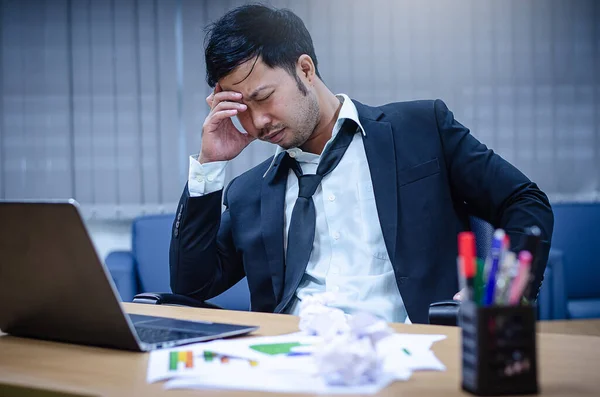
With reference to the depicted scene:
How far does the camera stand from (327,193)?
182 cm

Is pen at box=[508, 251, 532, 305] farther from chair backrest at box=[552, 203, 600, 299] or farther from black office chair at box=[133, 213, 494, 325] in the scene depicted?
chair backrest at box=[552, 203, 600, 299]

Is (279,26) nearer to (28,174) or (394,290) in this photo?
(394,290)

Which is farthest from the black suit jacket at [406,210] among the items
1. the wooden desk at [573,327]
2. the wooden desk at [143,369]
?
the wooden desk at [573,327]

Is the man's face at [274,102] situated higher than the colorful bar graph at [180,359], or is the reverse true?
the man's face at [274,102]

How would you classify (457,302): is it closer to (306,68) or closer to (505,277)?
(505,277)

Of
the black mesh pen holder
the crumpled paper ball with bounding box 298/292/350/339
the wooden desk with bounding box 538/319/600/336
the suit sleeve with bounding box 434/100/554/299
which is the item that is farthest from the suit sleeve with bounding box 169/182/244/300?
the wooden desk with bounding box 538/319/600/336

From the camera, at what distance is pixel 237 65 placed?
1764 millimetres

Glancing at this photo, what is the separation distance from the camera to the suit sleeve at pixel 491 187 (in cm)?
164

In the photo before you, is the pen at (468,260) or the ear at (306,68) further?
the ear at (306,68)

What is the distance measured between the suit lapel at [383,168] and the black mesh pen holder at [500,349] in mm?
958

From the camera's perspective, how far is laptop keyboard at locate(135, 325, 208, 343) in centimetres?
105

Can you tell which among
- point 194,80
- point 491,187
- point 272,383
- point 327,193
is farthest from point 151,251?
point 272,383

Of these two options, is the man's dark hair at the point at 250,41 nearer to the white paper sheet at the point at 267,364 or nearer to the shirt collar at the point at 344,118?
the shirt collar at the point at 344,118

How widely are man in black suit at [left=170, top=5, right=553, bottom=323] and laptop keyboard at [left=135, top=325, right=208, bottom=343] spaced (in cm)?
64
